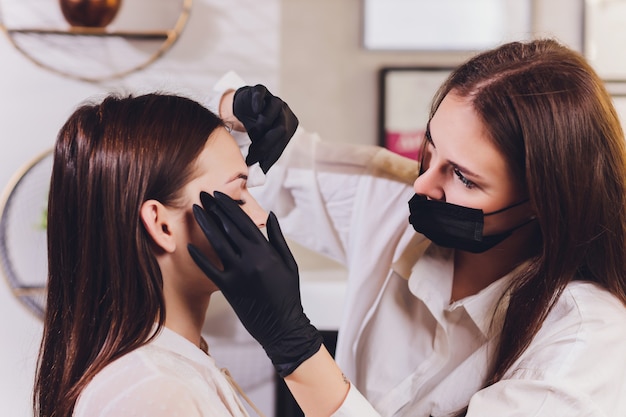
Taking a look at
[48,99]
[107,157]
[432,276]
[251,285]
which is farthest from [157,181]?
[48,99]

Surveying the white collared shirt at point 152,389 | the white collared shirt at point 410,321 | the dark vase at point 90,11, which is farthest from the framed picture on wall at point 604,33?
the white collared shirt at point 152,389

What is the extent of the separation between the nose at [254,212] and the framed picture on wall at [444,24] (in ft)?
4.97

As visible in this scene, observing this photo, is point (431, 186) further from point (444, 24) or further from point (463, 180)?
point (444, 24)

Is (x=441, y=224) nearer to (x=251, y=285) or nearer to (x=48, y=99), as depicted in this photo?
(x=251, y=285)

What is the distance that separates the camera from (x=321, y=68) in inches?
99.8

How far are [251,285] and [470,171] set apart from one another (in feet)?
1.48

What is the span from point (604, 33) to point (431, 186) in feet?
5.61

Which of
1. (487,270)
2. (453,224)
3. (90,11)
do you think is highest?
(90,11)

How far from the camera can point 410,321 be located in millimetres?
1482

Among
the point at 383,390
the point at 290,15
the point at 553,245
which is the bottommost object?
the point at 383,390

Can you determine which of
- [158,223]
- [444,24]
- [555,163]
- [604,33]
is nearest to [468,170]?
[555,163]

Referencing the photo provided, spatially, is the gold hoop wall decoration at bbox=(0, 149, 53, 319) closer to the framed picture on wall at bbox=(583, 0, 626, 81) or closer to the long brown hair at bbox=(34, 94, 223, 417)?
the long brown hair at bbox=(34, 94, 223, 417)

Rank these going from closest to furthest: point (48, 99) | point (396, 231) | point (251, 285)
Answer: point (251, 285) < point (396, 231) < point (48, 99)

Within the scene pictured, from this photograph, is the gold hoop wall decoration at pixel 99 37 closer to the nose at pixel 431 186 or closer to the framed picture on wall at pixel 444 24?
the framed picture on wall at pixel 444 24
